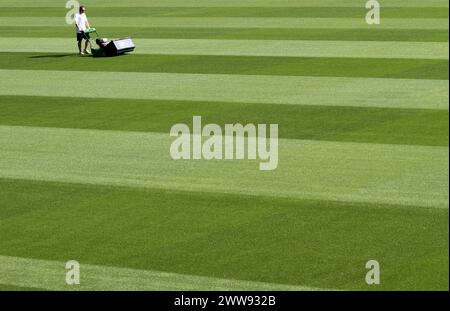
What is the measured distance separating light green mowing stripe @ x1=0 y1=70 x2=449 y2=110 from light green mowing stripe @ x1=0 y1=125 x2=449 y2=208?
4721mm

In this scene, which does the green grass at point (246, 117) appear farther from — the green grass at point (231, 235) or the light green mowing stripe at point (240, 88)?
Answer: the green grass at point (231, 235)

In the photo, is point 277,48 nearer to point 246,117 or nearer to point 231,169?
point 246,117

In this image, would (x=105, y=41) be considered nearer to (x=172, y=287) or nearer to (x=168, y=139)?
(x=168, y=139)

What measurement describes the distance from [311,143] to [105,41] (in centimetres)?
1674

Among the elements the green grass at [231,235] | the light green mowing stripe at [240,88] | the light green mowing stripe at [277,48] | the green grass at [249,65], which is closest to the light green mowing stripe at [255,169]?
the green grass at [231,235]

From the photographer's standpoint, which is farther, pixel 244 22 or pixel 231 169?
pixel 244 22

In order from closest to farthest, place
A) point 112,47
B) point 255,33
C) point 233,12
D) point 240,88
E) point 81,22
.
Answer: point 240,88
point 112,47
point 81,22
point 255,33
point 233,12

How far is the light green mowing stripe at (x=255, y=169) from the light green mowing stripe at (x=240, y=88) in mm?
4721

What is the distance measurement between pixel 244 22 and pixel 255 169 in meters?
27.2

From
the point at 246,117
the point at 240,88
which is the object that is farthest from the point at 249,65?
the point at 246,117

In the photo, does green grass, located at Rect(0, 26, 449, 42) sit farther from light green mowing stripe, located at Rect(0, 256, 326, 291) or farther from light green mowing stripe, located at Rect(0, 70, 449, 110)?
light green mowing stripe, located at Rect(0, 256, 326, 291)

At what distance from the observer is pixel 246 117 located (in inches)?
1002

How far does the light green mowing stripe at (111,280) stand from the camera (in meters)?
14.2

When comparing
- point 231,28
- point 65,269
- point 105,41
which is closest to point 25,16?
point 231,28
